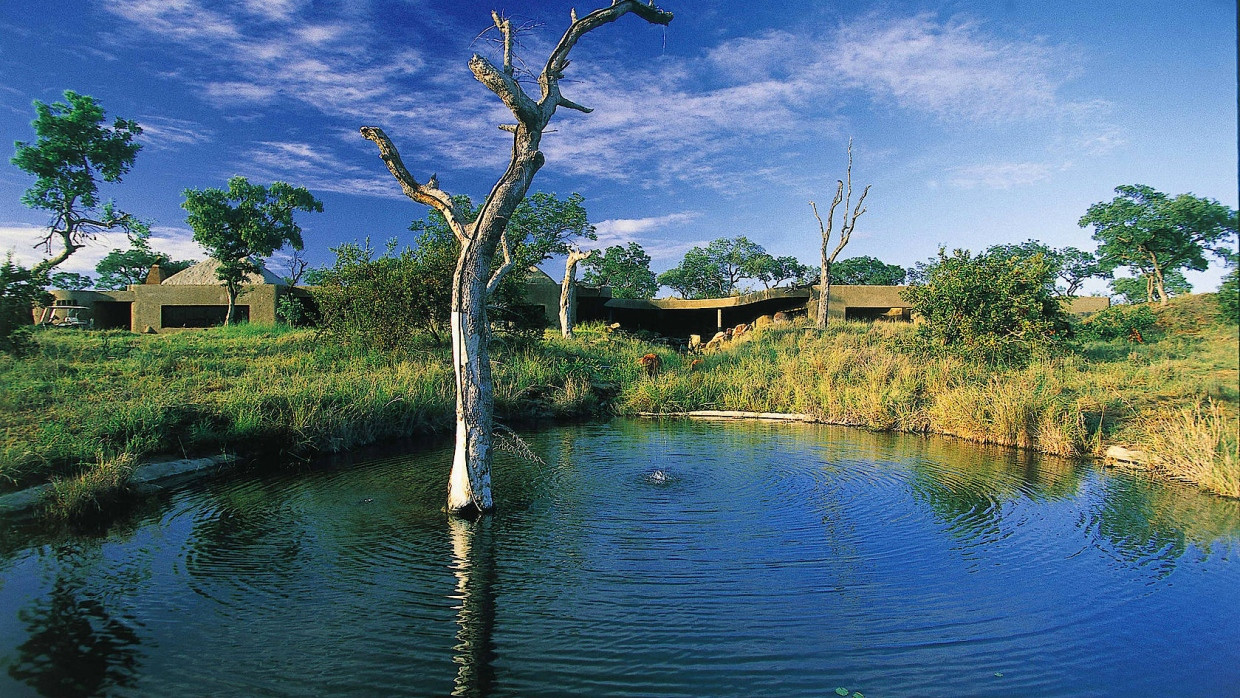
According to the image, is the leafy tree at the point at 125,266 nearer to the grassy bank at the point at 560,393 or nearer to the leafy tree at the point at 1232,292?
the grassy bank at the point at 560,393

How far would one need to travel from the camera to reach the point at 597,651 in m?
3.85

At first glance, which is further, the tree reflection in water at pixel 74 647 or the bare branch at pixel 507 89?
the bare branch at pixel 507 89

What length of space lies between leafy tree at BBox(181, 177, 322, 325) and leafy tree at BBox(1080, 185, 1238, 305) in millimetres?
39842

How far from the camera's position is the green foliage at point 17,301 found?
33.0ft

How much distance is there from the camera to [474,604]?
14.7 ft

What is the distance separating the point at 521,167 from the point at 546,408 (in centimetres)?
923

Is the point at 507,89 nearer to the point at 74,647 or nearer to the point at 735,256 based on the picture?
the point at 74,647

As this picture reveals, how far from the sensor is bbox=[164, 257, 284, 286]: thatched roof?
28.5 meters

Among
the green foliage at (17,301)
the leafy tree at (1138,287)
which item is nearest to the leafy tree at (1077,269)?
the leafy tree at (1138,287)

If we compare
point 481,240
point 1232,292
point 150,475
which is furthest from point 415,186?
point 1232,292

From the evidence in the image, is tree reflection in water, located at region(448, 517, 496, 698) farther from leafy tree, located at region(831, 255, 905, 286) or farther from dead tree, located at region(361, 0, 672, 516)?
leafy tree, located at region(831, 255, 905, 286)

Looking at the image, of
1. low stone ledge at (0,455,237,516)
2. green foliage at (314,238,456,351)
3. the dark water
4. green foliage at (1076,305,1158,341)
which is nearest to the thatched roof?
green foliage at (314,238,456,351)

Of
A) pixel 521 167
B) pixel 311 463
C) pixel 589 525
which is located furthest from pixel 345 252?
pixel 589 525

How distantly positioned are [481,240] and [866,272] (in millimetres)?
55251
